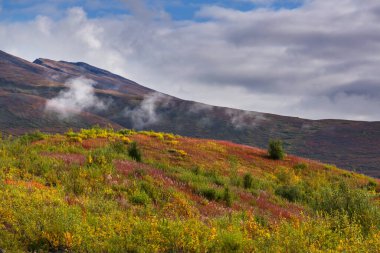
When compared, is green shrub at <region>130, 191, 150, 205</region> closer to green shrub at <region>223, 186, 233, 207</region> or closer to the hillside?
the hillside

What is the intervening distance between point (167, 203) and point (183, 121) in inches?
3193

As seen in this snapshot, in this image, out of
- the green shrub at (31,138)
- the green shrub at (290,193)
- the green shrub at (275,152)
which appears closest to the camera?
the green shrub at (290,193)

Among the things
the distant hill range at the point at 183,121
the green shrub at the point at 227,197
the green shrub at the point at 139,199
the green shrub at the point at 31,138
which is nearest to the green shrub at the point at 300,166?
the green shrub at the point at 227,197

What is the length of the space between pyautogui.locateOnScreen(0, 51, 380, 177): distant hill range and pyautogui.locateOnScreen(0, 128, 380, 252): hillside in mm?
34419

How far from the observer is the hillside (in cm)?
589

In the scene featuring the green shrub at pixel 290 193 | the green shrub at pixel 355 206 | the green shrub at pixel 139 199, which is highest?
the green shrub at pixel 355 206

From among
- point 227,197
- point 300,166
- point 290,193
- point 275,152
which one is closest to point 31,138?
point 227,197

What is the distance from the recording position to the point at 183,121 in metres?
90.8

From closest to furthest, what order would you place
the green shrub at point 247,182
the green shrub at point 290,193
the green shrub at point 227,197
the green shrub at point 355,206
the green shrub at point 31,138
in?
the green shrub at point 355,206 < the green shrub at point 227,197 < the green shrub at point 290,193 < the green shrub at point 247,182 < the green shrub at point 31,138

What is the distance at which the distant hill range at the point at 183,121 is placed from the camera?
65.9 metres

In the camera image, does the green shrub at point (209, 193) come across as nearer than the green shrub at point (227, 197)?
No

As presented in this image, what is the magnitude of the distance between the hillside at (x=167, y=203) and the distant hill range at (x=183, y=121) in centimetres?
3442

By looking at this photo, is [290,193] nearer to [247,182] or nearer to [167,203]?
[247,182]

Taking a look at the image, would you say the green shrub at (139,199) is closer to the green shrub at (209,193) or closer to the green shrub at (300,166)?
the green shrub at (209,193)
